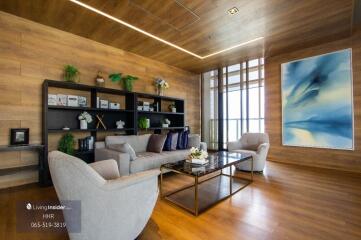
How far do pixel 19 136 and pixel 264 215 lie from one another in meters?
3.62

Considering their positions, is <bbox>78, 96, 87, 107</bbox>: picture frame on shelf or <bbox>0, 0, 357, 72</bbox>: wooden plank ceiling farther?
<bbox>78, 96, 87, 107</bbox>: picture frame on shelf

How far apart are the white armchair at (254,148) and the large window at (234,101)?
1.25 m

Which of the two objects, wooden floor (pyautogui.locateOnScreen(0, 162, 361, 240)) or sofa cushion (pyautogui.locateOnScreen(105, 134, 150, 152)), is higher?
sofa cushion (pyautogui.locateOnScreen(105, 134, 150, 152))

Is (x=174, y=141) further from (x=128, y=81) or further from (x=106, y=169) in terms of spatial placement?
(x=106, y=169)

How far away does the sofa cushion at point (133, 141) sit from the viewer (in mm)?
3470

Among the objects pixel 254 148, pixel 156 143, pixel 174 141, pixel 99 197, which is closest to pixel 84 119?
pixel 156 143

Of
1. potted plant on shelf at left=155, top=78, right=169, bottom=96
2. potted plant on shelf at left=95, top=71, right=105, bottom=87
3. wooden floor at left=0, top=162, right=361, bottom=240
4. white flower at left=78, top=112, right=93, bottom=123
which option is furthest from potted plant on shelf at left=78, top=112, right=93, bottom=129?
potted plant on shelf at left=155, top=78, right=169, bottom=96

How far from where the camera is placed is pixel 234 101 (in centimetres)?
580

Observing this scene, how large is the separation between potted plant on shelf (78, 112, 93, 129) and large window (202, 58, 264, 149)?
3.84 m

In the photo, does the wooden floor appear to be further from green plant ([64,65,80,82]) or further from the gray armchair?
green plant ([64,65,80,82])

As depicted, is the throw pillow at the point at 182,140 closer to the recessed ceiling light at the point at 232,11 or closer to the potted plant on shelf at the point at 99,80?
the potted plant on shelf at the point at 99,80

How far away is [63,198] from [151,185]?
659 mm

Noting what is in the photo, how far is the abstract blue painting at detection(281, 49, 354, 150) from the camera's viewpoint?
3.82m

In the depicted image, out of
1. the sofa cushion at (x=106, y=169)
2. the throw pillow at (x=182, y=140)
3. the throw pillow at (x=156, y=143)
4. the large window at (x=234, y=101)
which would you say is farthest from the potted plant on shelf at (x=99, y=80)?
the large window at (x=234, y=101)
